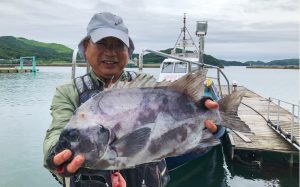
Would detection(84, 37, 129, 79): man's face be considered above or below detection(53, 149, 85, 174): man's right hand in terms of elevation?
above

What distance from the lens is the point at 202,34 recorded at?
2361 centimetres

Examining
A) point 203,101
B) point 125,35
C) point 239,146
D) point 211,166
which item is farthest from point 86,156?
point 211,166

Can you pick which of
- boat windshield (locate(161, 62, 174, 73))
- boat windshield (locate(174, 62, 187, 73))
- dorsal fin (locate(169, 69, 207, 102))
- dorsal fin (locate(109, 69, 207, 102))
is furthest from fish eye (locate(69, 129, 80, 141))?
boat windshield (locate(161, 62, 174, 73))

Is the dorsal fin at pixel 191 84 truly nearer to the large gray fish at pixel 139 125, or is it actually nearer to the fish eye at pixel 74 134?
the large gray fish at pixel 139 125

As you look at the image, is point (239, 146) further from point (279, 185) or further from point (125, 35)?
point (125, 35)

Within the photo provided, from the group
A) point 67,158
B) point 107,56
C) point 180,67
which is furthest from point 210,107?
point 180,67

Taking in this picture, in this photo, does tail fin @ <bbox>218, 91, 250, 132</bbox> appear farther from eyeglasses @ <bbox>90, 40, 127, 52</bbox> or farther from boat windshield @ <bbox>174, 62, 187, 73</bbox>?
boat windshield @ <bbox>174, 62, 187, 73</bbox>

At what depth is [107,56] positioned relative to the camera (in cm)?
350

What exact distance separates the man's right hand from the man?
0.54 m

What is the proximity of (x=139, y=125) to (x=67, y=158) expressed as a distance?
1.89 feet

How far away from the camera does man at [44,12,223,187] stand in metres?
3.30

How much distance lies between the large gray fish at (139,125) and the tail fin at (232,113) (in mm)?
77

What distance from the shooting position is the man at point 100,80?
330 centimetres

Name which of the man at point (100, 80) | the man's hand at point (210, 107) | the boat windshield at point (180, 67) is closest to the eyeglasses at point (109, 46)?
the man at point (100, 80)
